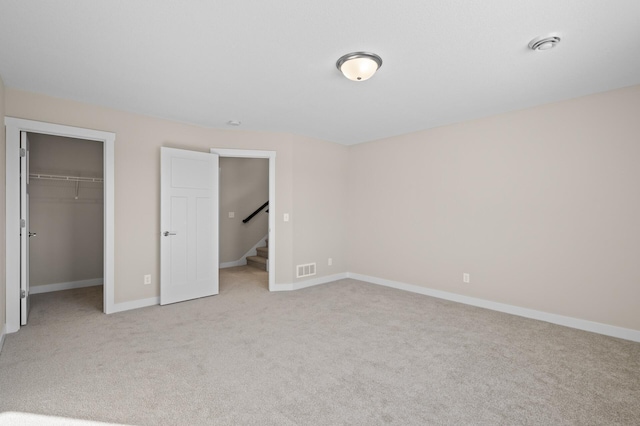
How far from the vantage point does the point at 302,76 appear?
9.57 feet

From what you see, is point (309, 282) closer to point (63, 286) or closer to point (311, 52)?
point (311, 52)

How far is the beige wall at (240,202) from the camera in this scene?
702 centimetres

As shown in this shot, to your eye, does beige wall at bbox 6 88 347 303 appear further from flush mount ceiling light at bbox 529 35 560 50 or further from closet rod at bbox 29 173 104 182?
flush mount ceiling light at bbox 529 35 560 50

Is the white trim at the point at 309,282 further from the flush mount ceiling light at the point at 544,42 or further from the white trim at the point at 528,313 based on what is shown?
the flush mount ceiling light at the point at 544,42

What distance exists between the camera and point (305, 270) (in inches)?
206

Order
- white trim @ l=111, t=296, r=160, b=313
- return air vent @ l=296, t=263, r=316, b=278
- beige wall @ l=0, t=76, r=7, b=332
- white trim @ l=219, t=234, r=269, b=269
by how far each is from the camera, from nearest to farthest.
Result: beige wall @ l=0, t=76, r=7, b=332
white trim @ l=111, t=296, r=160, b=313
return air vent @ l=296, t=263, r=316, b=278
white trim @ l=219, t=234, r=269, b=269

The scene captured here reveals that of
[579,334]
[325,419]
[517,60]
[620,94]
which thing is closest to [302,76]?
[517,60]

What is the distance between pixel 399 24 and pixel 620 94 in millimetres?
2671

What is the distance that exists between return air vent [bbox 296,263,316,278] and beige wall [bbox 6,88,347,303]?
0.15 metres

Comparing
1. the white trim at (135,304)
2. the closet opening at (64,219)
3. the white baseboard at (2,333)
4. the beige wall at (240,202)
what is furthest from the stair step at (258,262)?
the white baseboard at (2,333)

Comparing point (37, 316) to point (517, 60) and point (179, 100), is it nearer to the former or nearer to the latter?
point (179, 100)

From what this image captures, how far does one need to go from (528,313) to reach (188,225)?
4396 mm

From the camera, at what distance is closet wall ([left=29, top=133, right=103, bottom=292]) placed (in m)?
4.71

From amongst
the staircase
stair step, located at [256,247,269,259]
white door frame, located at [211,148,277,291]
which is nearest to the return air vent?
white door frame, located at [211,148,277,291]
